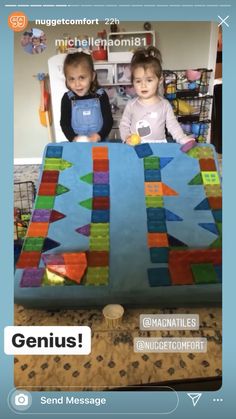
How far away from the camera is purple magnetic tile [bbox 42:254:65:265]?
2.06ft

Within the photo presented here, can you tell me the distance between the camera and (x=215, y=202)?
1.87 feet

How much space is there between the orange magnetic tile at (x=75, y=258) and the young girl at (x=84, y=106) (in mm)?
261

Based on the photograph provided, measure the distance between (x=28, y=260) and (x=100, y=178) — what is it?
315mm

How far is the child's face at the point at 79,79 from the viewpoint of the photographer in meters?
0.67

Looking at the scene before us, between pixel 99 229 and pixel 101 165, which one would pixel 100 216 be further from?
pixel 101 165

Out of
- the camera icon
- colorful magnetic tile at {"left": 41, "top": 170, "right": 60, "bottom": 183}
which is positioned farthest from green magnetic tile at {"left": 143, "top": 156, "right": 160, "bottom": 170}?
the camera icon

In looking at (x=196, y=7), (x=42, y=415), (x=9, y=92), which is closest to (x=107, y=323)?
(x=42, y=415)

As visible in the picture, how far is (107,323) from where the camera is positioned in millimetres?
518

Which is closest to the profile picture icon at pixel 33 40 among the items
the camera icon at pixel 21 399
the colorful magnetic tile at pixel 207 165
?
the colorful magnetic tile at pixel 207 165

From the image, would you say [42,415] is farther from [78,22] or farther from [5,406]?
[78,22]

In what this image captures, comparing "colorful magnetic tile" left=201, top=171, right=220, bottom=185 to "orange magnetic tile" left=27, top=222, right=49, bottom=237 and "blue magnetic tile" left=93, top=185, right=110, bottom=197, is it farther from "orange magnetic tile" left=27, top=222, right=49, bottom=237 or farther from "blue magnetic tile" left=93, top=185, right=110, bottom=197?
"orange magnetic tile" left=27, top=222, right=49, bottom=237

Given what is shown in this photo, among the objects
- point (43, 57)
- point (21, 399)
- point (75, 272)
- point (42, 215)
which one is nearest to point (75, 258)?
point (75, 272)

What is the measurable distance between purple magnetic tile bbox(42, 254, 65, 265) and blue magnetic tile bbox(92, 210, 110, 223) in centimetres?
13

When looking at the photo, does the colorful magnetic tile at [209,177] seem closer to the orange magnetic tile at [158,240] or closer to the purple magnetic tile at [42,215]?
the orange magnetic tile at [158,240]
